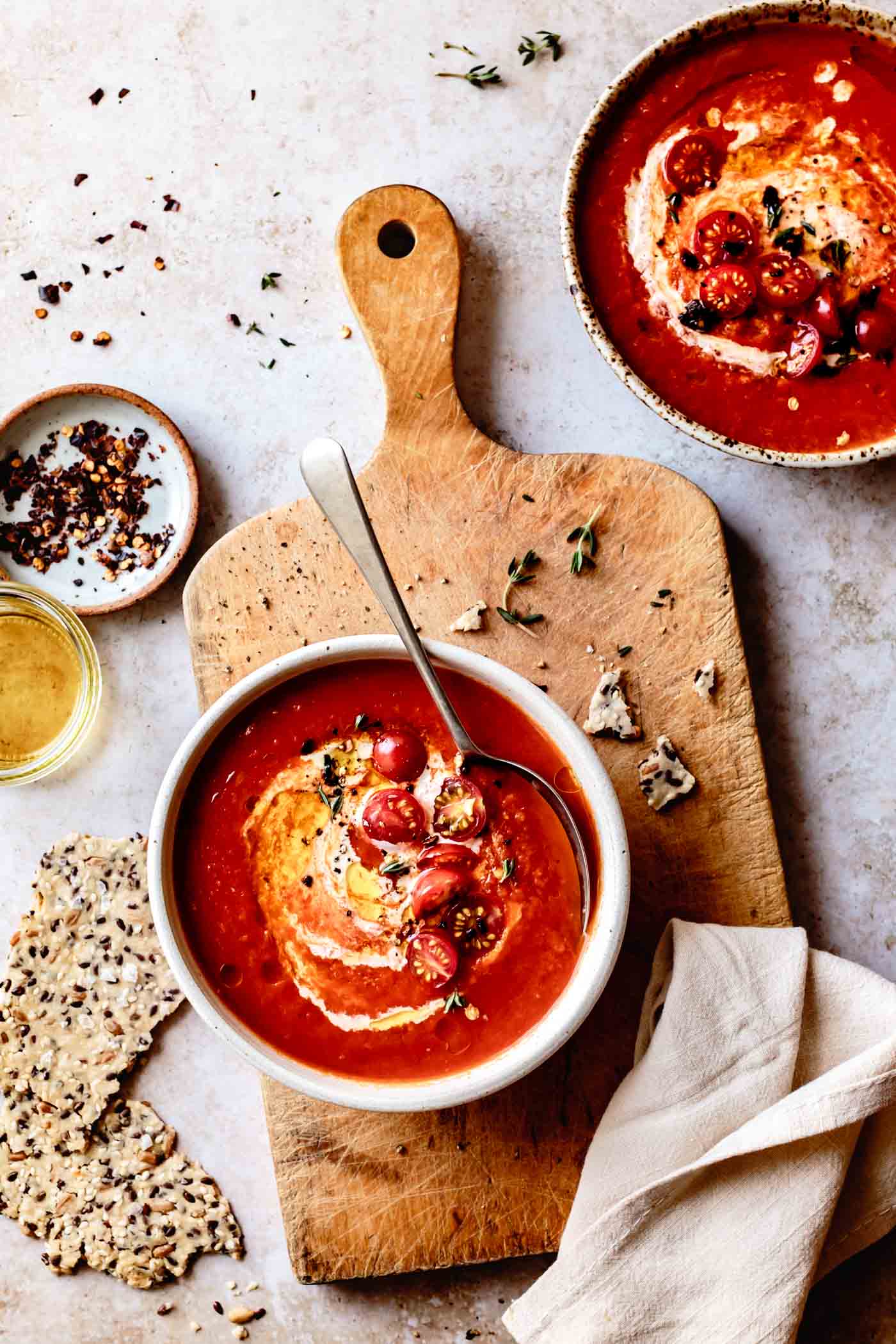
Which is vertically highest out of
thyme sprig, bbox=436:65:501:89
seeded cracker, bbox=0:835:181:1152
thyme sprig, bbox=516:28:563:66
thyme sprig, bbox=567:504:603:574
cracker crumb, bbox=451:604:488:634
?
thyme sprig, bbox=516:28:563:66

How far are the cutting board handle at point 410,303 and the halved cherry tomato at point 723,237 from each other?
0.52 metres

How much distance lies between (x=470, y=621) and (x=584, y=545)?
30 cm

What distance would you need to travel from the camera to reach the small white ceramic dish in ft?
8.87

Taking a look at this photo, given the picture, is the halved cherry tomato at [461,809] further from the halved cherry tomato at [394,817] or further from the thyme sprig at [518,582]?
the thyme sprig at [518,582]

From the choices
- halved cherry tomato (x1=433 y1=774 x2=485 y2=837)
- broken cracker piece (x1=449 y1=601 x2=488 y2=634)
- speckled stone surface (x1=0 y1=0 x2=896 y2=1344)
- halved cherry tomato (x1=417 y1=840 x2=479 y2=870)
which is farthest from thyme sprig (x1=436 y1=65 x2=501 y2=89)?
halved cherry tomato (x1=417 y1=840 x2=479 y2=870)

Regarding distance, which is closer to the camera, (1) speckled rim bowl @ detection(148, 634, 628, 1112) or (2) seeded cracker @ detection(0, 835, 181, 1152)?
(1) speckled rim bowl @ detection(148, 634, 628, 1112)

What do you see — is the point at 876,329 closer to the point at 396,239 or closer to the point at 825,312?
the point at 825,312

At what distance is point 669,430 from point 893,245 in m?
0.59

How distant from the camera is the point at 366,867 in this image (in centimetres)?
234

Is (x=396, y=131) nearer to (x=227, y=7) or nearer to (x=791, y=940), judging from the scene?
(x=227, y=7)

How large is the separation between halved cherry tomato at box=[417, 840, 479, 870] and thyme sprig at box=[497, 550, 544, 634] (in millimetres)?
539

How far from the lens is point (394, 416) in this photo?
2.63 m

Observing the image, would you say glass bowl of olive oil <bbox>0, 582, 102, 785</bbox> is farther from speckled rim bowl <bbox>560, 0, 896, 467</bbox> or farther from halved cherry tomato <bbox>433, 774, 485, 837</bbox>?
speckled rim bowl <bbox>560, 0, 896, 467</bbox>

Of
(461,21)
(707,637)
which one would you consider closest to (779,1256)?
(707,637)
